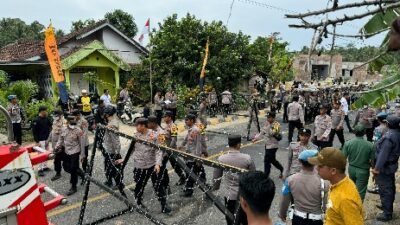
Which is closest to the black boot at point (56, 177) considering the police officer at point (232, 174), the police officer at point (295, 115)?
the police officer at point (232, 174)

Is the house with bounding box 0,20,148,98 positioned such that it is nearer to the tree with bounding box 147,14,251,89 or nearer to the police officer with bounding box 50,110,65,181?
the tree with bounding box 147,14,251,89

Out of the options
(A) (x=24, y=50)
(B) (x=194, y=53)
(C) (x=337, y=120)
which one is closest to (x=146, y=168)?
(C) (x=337, y=120)

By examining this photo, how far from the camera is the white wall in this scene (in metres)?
22.8

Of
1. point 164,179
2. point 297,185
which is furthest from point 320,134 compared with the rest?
point 297,185

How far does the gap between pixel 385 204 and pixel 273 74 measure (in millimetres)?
18828

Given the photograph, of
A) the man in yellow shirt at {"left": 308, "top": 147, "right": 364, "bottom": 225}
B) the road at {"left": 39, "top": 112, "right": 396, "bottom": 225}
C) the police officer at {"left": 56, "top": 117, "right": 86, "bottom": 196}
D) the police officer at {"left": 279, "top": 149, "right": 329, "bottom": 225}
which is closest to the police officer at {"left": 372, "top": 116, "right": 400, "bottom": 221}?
the road at {"left": 39, "top": 112, "right": 396, "bottom": 225}

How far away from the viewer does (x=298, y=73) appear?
42.3m

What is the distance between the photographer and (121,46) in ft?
77.3

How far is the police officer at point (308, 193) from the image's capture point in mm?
4074

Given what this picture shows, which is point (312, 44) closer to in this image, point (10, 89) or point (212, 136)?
point (212, 136)

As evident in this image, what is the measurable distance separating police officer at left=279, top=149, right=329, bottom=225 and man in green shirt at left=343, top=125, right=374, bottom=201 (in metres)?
2.21

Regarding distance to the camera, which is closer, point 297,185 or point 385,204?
point 297,185

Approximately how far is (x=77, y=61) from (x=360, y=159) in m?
15.4

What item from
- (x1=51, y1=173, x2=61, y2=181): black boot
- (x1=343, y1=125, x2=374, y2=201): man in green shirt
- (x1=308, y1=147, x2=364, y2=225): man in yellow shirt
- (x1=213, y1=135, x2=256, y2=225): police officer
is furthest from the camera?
(x1=51, y1=173, x2=61, y2=181): black boot
